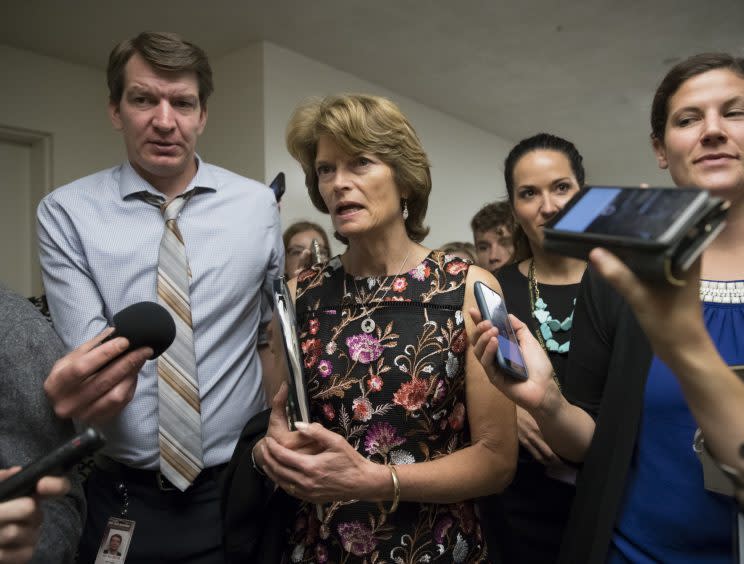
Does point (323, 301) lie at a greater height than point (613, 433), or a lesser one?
greater

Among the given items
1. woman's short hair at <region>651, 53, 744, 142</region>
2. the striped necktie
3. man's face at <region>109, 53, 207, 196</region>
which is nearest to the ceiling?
man's face at <region>109, 53, 207, 196</region>

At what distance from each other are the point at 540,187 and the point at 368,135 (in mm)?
927

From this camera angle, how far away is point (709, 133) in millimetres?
1103

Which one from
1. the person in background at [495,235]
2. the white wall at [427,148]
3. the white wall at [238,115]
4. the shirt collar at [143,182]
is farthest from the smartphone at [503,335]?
the white wall at [238,115]

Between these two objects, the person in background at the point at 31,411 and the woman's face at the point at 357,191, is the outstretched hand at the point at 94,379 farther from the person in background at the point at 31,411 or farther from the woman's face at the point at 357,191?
the woman's face at the point at 357,191

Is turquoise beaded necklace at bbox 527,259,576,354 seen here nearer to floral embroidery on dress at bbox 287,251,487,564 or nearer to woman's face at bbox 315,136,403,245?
floral embroidery on dress at bbox 287,251,487,564

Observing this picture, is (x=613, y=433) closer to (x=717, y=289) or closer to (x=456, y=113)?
(x=717, y=289)

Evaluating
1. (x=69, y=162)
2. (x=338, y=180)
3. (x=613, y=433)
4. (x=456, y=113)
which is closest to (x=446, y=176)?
(x=456, y=113)

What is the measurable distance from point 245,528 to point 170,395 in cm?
40

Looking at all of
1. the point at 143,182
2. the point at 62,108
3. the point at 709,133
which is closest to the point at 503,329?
the point at 709,133

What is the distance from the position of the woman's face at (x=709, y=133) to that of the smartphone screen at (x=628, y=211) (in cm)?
41

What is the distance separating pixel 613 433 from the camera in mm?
1100

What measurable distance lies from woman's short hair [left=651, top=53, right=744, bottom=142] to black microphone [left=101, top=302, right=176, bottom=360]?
3.50 ft

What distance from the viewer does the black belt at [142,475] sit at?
1.53 m
